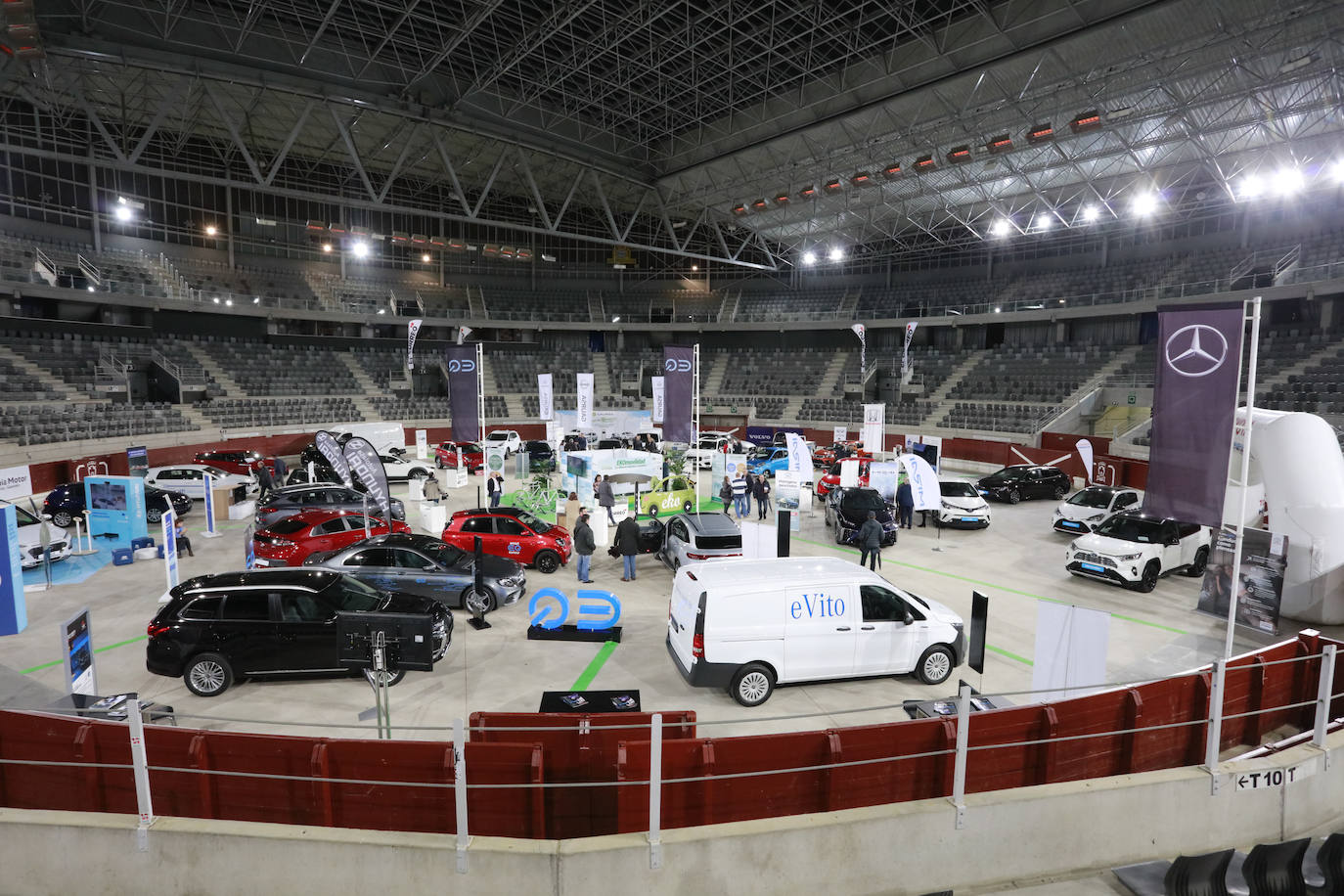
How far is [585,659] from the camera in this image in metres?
9.73

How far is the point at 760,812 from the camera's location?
520cm

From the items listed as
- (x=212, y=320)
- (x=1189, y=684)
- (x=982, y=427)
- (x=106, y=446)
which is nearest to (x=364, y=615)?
(x=1189, y=684)

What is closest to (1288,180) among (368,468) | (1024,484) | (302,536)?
(1024,484)

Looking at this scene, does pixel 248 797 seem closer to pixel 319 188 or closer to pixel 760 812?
pixel 760 812

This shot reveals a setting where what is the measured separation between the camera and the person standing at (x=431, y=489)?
22.8 metres

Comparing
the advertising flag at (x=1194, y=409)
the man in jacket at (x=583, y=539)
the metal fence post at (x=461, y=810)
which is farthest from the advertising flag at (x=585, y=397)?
the metal fence post at (x=461, y=810)

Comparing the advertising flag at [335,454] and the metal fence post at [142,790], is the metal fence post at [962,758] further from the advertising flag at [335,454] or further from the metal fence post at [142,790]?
the advertising flag at [335,454]

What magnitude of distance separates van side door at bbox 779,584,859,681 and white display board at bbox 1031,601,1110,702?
2205 millimetres

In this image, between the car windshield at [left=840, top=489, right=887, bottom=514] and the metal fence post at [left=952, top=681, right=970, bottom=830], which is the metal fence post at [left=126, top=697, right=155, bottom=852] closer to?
the metal fence post at [left=952, top=681, right=970, bottom=830]

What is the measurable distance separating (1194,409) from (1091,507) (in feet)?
38.2

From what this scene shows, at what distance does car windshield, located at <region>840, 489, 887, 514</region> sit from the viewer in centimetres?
1670

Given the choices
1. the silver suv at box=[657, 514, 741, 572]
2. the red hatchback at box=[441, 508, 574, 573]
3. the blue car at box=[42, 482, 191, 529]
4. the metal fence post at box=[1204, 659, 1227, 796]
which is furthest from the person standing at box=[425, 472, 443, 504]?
the metal fence post at box=[1204, 659, 1227, 796]

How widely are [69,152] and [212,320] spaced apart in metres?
10.2

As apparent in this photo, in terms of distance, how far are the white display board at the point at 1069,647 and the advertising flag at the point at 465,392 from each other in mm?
14566
